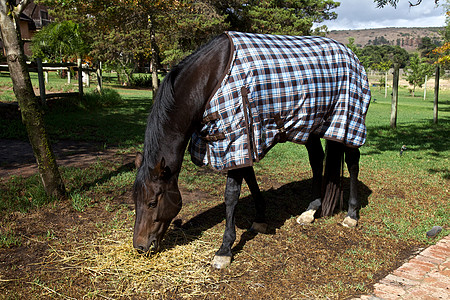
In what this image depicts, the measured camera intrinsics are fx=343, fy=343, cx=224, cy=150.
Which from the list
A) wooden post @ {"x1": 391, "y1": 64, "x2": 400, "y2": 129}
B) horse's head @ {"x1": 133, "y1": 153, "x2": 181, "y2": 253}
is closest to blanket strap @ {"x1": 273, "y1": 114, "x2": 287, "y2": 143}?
horse's head @ {"x1": 133, "y1": 153, "x2": 181, "y2": 253}

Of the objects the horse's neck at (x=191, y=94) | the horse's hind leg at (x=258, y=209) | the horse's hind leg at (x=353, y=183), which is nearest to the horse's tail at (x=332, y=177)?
the horse's hind leg at (x=353, y=183)

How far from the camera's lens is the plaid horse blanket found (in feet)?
9.86

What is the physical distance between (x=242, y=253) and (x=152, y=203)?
43.1 inches

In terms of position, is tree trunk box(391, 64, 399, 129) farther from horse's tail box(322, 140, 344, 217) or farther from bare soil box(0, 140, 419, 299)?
horse's tail box(322, 140, 344, 217)

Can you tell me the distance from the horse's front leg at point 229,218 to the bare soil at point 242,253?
0.33 ft

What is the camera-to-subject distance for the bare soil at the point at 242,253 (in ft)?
9.25

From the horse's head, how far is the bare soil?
1.61ft

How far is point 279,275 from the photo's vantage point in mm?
3086

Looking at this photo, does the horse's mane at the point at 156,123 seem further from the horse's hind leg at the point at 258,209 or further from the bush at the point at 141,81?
the bush at the point at 141,81

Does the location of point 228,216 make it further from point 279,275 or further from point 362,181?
point 362,181

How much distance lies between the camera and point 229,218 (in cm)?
332

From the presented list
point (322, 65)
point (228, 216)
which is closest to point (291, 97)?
point (322, 65)

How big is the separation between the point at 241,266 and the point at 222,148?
3.73ft

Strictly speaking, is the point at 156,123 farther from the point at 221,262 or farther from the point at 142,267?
the point at 221,262
